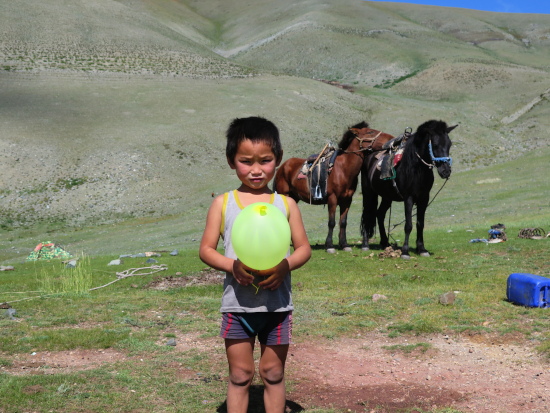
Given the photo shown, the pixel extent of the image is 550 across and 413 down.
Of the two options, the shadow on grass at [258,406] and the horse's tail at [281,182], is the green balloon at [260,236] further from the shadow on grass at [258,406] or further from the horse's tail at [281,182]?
the horse's tail at [281,182]

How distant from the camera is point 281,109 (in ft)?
221

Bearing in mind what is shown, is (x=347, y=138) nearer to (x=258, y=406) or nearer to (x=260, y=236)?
(x=258, y=406)

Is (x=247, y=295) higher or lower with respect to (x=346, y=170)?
lower

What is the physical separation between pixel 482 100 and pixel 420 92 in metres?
10.9

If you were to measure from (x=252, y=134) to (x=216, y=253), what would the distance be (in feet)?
3.48

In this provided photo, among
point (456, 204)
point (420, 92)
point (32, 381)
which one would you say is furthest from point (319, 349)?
point (420, 92)

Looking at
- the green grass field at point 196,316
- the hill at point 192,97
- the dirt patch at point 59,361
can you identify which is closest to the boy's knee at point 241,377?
the green grass field at point 196,316

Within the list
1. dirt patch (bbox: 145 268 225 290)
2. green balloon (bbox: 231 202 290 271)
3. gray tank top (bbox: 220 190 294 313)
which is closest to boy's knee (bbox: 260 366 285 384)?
gray tank top (bbox: 220 190 294 313)

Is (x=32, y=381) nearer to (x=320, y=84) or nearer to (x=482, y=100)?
(x=320, y=84)

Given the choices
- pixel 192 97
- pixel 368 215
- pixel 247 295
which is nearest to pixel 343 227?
pixel 368 215

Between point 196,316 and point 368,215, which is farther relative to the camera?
point 368,215

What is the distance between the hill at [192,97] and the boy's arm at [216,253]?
97.4 feet

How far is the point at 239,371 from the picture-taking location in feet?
16.5

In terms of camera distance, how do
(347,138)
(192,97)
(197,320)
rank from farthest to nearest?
(192,97), (347,138), (197,320)
